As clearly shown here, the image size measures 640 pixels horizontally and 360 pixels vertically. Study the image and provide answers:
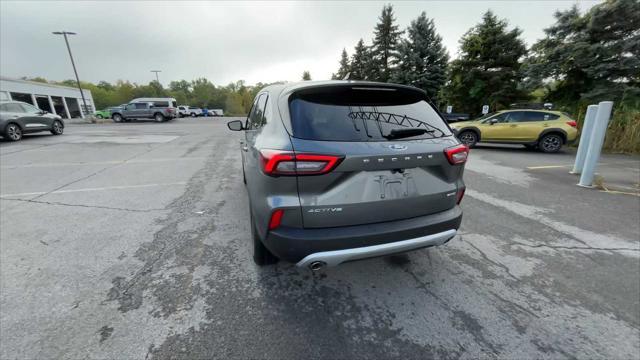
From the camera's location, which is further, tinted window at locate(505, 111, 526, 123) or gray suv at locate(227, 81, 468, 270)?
tinted window at locate(505, 111, 526, 123)

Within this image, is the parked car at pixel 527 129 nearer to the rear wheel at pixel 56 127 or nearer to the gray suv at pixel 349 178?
the gray suv at pixel 349 178

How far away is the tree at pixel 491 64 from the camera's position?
58.7 ft

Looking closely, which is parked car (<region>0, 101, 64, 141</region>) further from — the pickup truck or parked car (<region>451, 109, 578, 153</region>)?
parked car (<region>451, 109, 578, 153</region>)

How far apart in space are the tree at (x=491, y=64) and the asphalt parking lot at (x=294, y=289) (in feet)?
57.8

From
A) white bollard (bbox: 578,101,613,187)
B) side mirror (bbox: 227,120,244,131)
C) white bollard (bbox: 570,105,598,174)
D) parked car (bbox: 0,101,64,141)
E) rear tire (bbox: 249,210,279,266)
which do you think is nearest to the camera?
rear tire (bbox: 249,210,279,266)

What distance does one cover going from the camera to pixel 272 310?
6.72 ft

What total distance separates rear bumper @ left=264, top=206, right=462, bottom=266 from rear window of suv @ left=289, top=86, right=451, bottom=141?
67cm

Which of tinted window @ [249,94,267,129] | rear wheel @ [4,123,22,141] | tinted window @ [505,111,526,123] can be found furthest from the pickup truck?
tinted window @ [505,111,526,123]

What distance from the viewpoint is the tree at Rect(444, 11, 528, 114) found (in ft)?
58.7

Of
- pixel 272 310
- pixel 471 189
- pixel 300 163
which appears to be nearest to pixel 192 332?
pixel 272 310

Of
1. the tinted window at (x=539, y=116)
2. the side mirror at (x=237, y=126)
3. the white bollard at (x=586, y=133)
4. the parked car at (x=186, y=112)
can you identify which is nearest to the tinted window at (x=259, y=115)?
the side mirror at (x=237, y=126)

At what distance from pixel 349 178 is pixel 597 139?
21.1ft

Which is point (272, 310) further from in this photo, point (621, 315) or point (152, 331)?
point (621, 315)

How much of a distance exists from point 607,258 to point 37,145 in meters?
16.0
